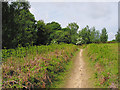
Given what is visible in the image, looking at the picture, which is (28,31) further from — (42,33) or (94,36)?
(94,36)

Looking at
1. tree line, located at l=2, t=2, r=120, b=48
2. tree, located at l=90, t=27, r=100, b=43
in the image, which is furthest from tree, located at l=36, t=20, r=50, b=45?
tree, located at l=90, t=27, r=100, b=43

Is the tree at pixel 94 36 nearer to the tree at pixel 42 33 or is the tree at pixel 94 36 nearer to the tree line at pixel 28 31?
the tree line at pixel 28 31

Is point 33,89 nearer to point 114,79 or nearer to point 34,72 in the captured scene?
point 34,72

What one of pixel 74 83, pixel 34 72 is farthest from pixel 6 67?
pixel 74 83

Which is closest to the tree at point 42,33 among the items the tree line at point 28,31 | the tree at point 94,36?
the tree line at point 28,31

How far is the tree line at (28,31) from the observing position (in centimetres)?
1340

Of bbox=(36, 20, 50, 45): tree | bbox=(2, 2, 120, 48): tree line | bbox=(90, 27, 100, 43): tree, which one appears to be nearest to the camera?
bbox=(2, 2, 120, 48): tree line

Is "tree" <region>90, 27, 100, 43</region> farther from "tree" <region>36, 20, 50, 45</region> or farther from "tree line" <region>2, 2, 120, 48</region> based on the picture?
"tree" <region>36, 20, 50, 45</region>

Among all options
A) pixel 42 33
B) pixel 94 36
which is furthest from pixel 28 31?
pixel 94 36

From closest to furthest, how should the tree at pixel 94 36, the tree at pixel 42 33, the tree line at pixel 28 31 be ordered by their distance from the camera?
1. the tree line at pixel 28 31
2. the tree at pixel 42 33
3. the tree at pixel 94 36

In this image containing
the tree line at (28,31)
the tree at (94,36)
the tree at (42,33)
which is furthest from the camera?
the tree at (94,36)

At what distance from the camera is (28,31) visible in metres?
25.5

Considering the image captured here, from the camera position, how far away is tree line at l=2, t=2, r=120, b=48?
13398mm

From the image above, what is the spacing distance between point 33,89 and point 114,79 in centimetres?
378
